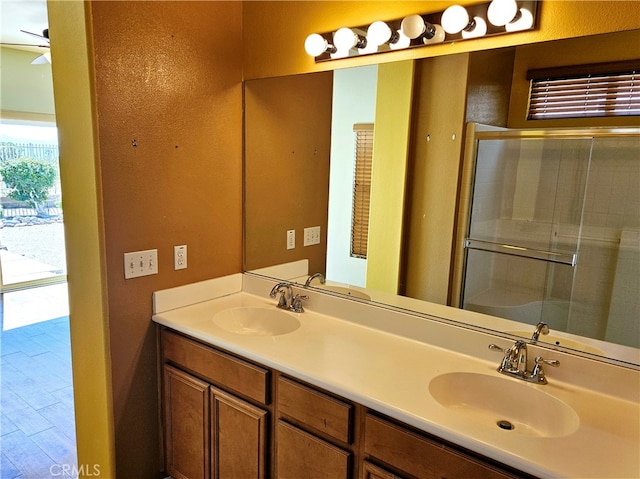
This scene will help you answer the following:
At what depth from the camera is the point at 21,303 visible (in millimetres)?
4945

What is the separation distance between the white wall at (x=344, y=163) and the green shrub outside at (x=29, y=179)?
4919 millimetres

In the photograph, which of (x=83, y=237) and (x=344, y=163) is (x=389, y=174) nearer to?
(x=344, y=163)

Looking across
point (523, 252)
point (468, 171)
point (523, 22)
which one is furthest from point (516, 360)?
point (523, 22)

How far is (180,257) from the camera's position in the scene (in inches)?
81.7

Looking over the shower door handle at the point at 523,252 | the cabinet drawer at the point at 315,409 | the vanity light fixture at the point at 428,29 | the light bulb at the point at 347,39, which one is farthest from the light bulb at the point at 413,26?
Result: the cabinet drawer at the point at 315,409

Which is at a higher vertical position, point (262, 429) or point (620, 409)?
point (620, 409)

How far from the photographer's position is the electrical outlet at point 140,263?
188 centimetres

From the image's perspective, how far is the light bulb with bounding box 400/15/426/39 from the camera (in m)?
1.61

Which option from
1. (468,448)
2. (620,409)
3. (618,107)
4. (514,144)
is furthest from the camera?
(514,144)

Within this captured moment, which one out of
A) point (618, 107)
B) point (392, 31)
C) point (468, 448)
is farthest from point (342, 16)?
point (468, 448)

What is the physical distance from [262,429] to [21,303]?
452cm

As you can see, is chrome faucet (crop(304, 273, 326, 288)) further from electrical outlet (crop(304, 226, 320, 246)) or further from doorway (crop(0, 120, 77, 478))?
doorway (crop(0, 120, 77, 478))

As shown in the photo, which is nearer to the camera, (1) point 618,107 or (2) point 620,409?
(2) point 620,409

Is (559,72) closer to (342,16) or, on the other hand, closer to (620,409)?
(342,16)
